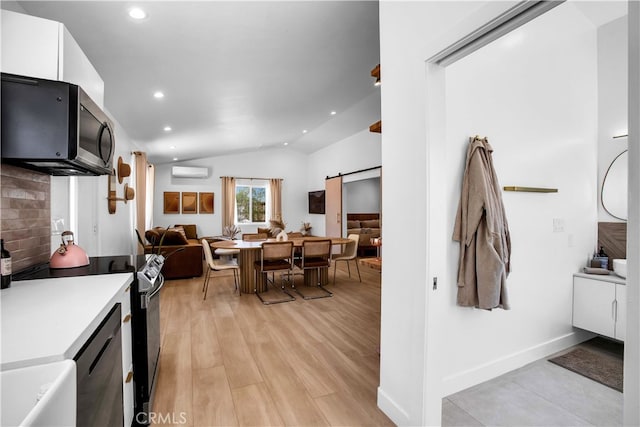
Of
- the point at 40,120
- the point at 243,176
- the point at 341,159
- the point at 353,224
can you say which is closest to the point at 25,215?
the point at 40,120

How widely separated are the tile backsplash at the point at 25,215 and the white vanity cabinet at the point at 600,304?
4.02 m

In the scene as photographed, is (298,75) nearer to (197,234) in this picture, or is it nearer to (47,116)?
(47,116)

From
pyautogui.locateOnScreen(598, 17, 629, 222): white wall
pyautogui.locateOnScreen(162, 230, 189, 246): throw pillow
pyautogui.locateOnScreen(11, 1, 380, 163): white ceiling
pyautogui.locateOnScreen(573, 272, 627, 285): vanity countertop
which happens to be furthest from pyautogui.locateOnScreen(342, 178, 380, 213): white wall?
pyautogui.locateOnScreen(573, 272, 627, 285): vanity countertop

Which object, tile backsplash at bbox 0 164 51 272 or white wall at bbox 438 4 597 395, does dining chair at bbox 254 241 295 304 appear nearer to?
tile backsplash at bbox 0 164 51 272

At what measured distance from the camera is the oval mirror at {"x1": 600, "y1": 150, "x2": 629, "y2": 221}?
2736 mm

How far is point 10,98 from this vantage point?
1.31 m

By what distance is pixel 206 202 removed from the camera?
28.0ft

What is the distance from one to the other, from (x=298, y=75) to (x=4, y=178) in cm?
288

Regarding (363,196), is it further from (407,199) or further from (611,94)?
(407,199)

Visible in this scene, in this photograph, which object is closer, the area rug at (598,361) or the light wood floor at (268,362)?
the light wood floor at (268,362)

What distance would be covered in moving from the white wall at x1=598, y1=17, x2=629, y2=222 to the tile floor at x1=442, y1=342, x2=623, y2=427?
62.2 inches

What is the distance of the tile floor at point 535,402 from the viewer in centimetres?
181

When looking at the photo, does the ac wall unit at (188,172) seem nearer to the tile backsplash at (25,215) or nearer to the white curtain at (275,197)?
the white curtain at (275,197)

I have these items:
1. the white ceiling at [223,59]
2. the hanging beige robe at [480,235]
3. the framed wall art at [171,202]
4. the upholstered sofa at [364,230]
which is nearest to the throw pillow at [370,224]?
the upholstered sofa at [364,230]
